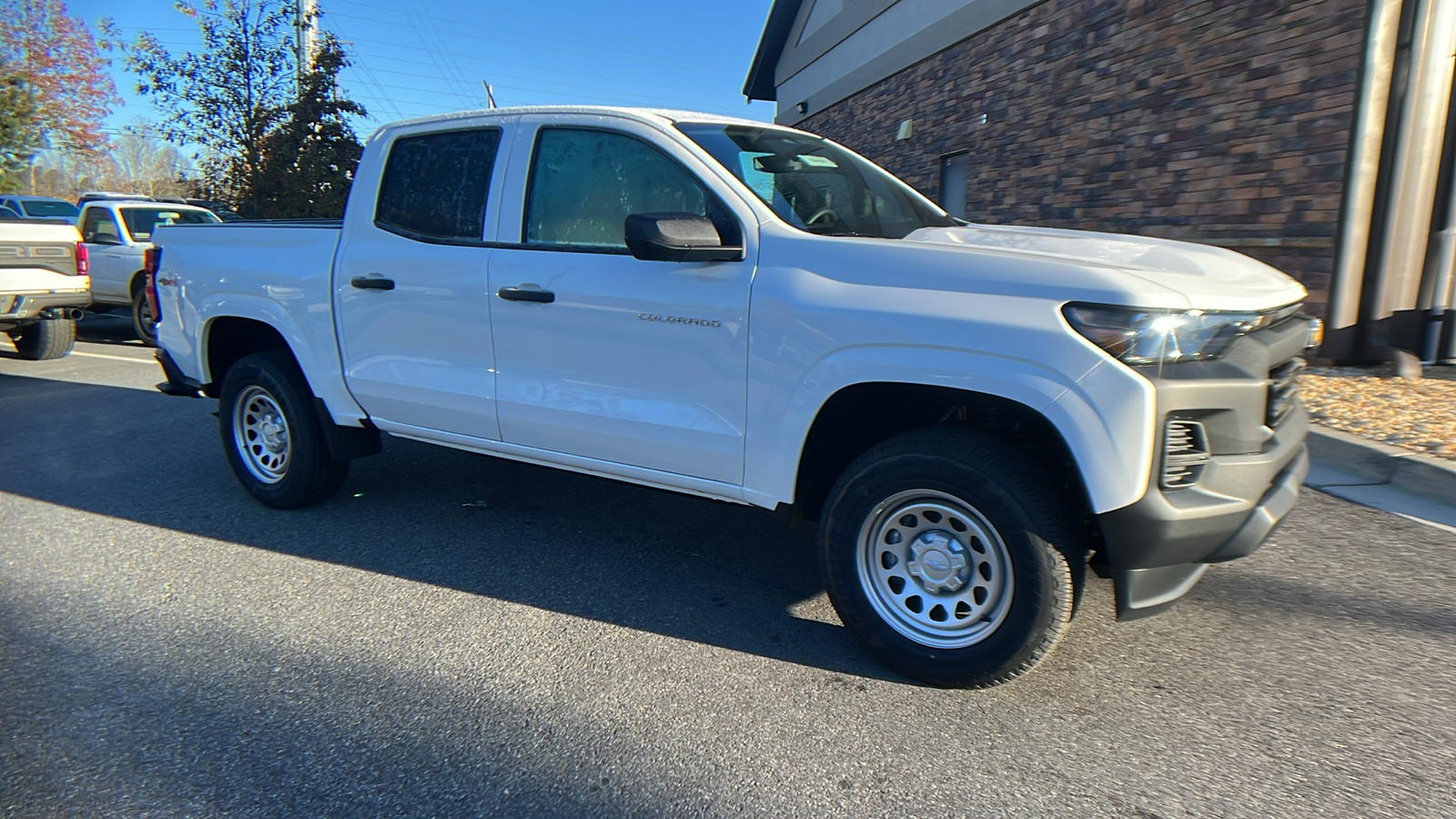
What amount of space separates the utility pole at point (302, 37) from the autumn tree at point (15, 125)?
19.2 meters

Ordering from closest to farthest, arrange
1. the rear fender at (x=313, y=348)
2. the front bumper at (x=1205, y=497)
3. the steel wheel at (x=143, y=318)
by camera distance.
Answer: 1. the front bumper at (x=1205, y=497)
2. the rear fender at (x=313, y=348)
3. the steel wheel at (x=143, y=318)

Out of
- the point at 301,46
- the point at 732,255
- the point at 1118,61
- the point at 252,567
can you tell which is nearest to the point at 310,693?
the point at 252,567

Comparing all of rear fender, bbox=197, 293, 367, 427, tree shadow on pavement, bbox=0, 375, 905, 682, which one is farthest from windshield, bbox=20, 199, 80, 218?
rear fender, bbox=197, 293, 367, 427

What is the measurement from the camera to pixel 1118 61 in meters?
9.27

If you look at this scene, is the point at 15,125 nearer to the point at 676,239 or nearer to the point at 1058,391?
the point at 676,239

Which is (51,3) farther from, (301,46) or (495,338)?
(495,338)

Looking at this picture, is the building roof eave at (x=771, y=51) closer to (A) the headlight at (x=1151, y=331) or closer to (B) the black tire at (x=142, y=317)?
(B) the black tire at (x=142, y=317)

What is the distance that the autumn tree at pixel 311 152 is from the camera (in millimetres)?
15750

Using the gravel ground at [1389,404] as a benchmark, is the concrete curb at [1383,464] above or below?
below

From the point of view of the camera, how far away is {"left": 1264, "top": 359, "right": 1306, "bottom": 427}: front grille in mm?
2816

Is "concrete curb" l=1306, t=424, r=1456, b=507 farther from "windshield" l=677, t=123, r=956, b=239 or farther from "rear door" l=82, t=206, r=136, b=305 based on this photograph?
"rear door" l=82, t=206, r=136, b=305

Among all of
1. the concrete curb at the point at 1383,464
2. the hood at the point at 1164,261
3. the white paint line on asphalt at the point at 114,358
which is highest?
the hood at the point at 1164,261

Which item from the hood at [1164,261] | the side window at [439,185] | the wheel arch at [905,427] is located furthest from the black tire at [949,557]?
the side window at [439,185]

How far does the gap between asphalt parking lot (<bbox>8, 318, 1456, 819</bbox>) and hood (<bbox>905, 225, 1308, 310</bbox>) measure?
50.0 inches
